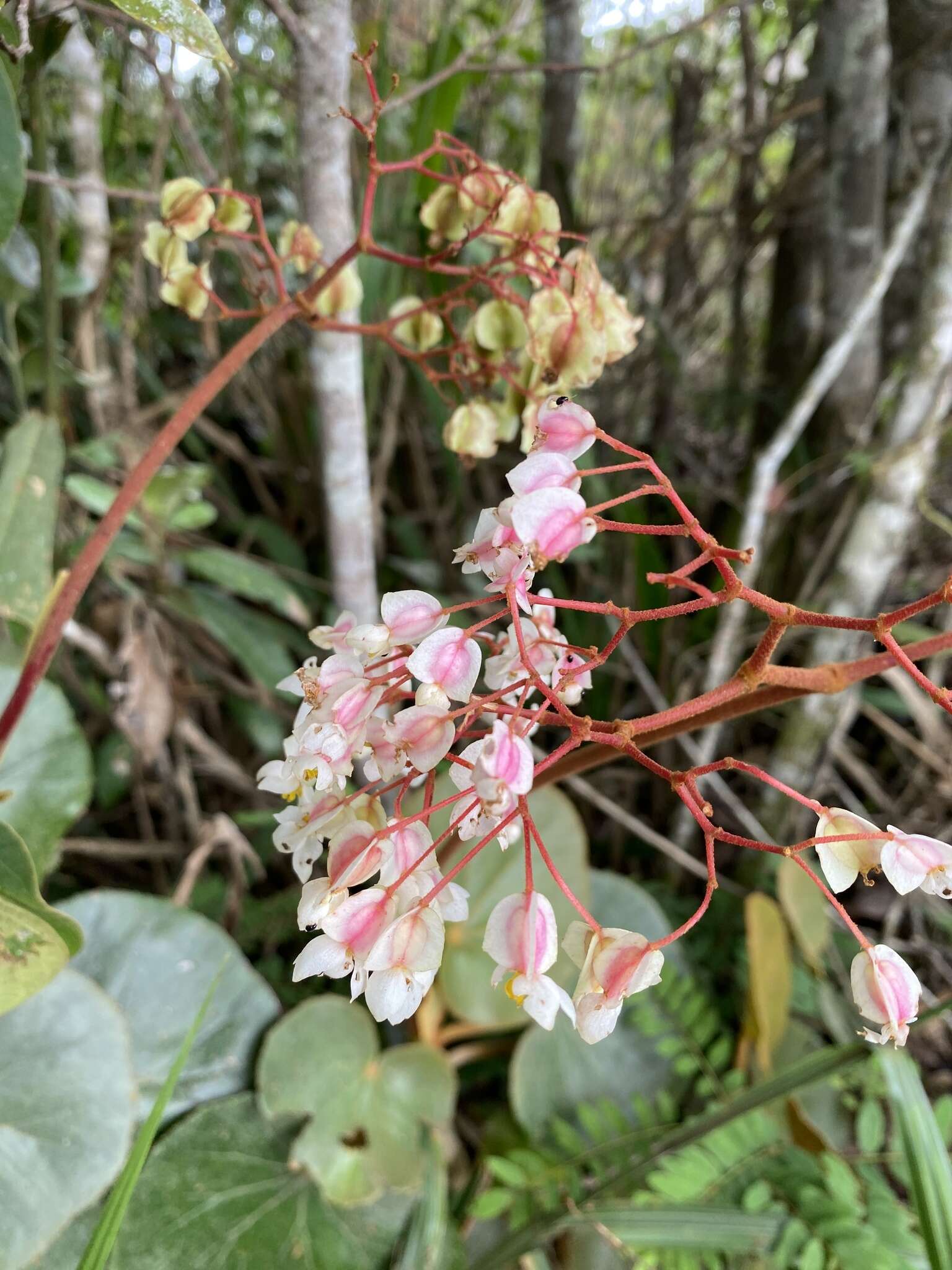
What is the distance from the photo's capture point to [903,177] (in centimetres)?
93

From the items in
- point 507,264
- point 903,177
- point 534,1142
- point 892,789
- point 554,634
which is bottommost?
point 534,1142

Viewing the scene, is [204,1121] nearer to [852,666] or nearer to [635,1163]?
[635,1163]

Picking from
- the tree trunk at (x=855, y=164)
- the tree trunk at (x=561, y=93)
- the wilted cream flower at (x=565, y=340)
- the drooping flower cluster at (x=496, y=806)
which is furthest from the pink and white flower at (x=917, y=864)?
the tree trunk at (x=561, y=93)

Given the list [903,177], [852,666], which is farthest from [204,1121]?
[903,177]

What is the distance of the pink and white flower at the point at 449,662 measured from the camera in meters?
0.30

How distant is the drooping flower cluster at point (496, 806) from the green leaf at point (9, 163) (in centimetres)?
32

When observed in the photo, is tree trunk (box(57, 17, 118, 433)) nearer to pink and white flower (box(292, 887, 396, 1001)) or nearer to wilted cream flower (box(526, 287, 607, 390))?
wilted cream flower (box(526, 287, 607, 390))

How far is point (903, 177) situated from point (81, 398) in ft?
3.45

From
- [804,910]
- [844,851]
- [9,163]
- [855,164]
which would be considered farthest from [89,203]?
[804,910]

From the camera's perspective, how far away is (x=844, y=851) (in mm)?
312

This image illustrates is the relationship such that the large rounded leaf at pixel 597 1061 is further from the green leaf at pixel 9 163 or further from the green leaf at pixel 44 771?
the green leaf at pixel 9 163

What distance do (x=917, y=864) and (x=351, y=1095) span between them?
2.00 feet

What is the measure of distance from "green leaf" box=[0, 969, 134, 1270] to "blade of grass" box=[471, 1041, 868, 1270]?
31cm

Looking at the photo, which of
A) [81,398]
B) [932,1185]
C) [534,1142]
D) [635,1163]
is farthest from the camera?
[81,398]
